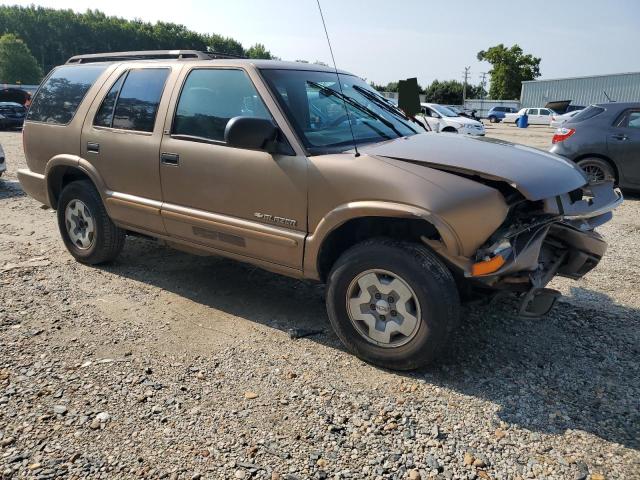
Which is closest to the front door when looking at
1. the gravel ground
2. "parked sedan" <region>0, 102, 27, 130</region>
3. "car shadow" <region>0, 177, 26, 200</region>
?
the gravel ground

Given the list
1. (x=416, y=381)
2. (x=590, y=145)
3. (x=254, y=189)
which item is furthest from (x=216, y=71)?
(x=590, y=145)

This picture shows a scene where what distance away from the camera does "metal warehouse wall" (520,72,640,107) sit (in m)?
47.1

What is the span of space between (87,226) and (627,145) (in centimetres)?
805

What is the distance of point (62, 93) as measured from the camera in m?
5.04

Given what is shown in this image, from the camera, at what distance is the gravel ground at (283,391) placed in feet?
8.16

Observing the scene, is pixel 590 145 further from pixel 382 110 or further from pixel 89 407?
pixel 89 407

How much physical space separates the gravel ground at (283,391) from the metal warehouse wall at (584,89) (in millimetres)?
48964

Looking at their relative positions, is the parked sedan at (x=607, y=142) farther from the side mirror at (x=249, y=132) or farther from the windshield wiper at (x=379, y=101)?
the side mirror at (x=249, y=132)

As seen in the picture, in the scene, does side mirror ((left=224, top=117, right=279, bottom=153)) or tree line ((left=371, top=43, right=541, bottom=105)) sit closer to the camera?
side mirror ((left=224, top=117, right=279, bottom=153))

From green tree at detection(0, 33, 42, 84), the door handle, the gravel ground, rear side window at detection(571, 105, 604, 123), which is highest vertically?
green tree at detection(0, 33, 42, 84)

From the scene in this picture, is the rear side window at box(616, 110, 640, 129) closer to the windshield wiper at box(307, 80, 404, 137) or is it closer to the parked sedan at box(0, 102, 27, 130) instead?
the windshield wiper at box(307, 80, 404, 137)

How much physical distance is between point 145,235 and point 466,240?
2957 mm

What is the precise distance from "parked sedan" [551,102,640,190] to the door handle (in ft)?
23.2

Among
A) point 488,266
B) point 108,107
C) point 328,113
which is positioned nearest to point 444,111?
point 108,107
